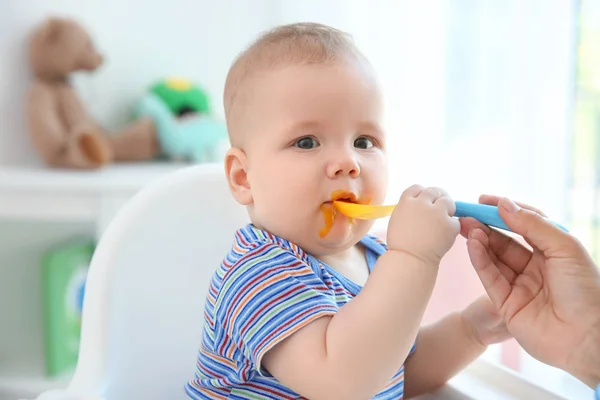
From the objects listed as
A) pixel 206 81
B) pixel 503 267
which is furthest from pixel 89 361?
pixel 206 81

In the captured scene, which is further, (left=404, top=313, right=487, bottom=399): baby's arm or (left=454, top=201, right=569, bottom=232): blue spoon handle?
(left=404, top=313, right=487, bottom=399): baby's arm

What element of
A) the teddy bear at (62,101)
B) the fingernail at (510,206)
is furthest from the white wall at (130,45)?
the fingernail at (510,206)

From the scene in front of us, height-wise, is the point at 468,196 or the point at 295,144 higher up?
the point at 295,144

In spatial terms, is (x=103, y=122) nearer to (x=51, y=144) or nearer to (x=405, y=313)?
(x=51, y=144)

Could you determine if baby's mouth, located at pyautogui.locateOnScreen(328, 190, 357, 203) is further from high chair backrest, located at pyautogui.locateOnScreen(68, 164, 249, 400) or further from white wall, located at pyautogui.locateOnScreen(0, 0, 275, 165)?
white wall, located at pyautogui.locateOnScreen(0, 0, 275, 165)

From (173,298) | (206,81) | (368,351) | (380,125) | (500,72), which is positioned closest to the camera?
(368,351)

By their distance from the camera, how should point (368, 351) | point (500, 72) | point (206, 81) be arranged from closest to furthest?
point (368, 351) < point (500, 72) < point (206, 81)

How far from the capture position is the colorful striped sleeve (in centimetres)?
59

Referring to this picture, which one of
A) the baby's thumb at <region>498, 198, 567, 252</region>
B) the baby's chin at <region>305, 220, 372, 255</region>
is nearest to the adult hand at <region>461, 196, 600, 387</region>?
the baby's thumb at <region>498, 198, 567, 252</region>

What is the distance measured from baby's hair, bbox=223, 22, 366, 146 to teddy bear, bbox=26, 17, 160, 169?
1.05 m

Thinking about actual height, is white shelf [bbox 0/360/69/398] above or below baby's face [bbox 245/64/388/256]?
below

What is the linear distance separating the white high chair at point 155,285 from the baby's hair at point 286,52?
0.55 feet

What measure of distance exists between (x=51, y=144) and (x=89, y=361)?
1.06 meters

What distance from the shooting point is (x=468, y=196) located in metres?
1.69
